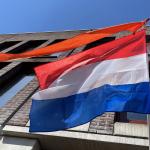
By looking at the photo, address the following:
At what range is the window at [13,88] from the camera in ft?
37.6

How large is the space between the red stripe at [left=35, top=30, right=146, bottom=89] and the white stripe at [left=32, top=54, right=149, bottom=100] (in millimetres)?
137

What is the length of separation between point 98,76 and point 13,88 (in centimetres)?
676

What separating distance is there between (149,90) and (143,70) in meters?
0.52

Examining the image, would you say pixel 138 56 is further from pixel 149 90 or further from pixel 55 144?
pixel 55 144

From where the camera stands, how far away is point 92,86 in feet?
20.2

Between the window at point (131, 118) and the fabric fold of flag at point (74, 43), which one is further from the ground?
the fabric fold of flag at point (74, 43)

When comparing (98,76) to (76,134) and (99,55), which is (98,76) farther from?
(76,134)

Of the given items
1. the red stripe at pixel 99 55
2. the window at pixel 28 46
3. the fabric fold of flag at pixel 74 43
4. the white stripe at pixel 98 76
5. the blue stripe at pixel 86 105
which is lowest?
the blue stripe at pixel 86 105

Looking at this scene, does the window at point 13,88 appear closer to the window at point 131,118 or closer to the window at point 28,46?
the window at point 131,118

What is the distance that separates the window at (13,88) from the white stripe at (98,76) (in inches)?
196

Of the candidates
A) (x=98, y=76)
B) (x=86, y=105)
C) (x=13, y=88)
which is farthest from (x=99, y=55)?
(x=13, y=88)

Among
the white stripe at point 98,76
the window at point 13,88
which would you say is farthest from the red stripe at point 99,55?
the window at point 13,88

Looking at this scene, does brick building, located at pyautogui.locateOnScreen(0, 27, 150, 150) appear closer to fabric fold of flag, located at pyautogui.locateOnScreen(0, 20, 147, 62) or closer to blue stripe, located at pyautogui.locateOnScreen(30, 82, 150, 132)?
fabric fold of flag, located at pyautogui.locateOnScreen(0, 20, 147, 62)

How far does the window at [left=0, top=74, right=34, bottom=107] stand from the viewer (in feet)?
37.6
